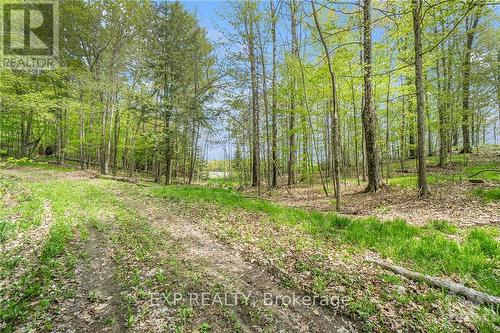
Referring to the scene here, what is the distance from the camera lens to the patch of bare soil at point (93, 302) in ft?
9.74

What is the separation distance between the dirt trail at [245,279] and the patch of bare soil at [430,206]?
446 centimetres

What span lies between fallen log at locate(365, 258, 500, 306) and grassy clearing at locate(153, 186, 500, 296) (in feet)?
0.80

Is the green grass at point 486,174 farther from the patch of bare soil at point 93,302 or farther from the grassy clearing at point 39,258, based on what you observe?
the grassy clearing at point 39,258

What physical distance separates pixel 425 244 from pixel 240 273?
3628 millimetres

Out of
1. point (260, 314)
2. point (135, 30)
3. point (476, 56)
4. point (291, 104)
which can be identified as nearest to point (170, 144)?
point (291, 104)

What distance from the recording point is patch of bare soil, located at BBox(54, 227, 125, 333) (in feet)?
9.74

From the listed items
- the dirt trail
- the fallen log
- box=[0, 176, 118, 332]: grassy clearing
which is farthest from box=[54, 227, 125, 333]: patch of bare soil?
the fallen log

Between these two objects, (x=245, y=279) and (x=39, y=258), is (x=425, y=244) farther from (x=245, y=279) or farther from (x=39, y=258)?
(x=39, y=258)

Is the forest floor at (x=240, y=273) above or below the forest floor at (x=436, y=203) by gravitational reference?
below

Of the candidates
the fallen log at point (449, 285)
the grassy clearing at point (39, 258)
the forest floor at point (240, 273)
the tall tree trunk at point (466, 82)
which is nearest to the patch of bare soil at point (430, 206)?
the forest floor at point (240, 273)

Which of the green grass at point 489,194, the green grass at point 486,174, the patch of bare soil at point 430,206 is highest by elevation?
the green grass at point 486,174

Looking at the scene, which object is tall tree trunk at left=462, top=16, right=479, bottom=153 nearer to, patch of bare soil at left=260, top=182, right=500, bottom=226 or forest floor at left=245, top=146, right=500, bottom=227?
forest floor at left=245, top=146, right=500, bottom=227

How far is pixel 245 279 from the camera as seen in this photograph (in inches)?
158

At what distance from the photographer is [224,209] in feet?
27.7
